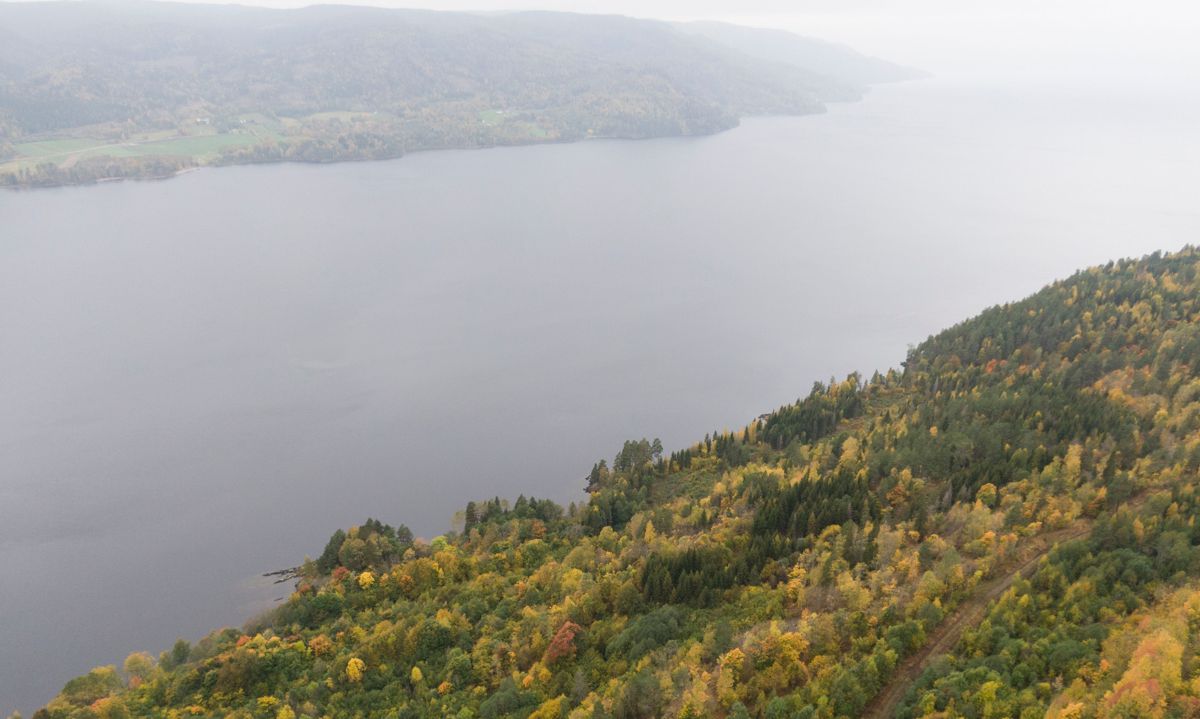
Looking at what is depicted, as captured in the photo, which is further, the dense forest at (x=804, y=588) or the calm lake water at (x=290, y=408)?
the calm lake water at (x=290, y=408)

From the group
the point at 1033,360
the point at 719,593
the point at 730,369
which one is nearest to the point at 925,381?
the point at 1033,360

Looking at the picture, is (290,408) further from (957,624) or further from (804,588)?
(957,624)

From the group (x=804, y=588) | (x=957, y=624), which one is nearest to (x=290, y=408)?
(x=804, y=588)

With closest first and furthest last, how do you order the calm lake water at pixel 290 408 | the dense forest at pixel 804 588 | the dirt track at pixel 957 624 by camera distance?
1. the dirt track at pixel 957 624
2. the dense forest at pixel 804 588
3. the calm lake water at pixel 290 408

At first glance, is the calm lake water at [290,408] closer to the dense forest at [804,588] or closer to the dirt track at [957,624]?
the dense forest at [804,588]

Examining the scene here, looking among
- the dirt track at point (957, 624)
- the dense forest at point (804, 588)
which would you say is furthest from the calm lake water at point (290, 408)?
the dirt track at point (957, 624)

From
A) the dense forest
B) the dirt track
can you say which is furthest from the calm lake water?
the dirt track

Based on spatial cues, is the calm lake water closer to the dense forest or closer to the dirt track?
the dense forest

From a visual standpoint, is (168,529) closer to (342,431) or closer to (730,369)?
(342,431)
